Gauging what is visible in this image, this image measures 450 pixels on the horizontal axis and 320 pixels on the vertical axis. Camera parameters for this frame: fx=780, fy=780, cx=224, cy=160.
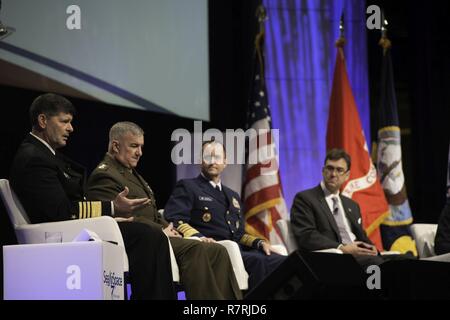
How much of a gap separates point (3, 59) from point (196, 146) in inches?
59.6

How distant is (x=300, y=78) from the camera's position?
666 centimetres

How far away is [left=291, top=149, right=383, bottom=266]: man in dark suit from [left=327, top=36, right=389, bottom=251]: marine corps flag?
0.71 m

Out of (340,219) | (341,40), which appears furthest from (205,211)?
(341,40)

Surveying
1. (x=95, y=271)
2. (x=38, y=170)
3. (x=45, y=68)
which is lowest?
(x=95, y=271)

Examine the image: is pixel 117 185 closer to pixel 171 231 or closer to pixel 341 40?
pixel 171 231

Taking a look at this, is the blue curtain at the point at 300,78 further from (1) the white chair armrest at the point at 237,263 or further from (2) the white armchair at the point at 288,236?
(1) the white chair armrest at the point at 237,263

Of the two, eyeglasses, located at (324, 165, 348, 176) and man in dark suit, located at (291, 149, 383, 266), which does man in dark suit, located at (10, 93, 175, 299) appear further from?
eyeglasses, located at (324, 165, 348, 176)

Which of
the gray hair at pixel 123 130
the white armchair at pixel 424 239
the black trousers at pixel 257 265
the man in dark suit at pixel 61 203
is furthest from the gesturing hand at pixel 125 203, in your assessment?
the white armchair at pixel 424 239

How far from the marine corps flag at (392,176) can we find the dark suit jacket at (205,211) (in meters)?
1.81

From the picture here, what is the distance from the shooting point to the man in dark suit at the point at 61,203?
11.9 feet

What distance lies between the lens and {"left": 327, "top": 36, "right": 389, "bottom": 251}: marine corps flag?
5.97 m
